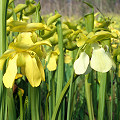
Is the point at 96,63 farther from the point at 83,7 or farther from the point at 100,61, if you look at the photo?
the point at 83,7

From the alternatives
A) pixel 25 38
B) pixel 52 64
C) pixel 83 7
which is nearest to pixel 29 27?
pixel 25 38

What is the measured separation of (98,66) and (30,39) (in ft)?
0.61

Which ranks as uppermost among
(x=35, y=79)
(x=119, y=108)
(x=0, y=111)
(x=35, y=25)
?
(x=35, y=25)

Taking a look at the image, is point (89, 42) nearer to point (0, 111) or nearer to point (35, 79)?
point (35, 79)

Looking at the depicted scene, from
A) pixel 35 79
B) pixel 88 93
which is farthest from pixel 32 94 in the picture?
pixel 88 93

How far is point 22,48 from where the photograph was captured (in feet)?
1.70

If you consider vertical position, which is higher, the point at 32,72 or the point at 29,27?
the point at 29,27

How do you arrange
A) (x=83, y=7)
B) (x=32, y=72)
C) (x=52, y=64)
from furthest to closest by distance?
1. (x=83, y=7)
2. (x=52, y=64)
3. (x=32, y=72)

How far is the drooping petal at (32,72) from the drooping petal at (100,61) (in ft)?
0.45

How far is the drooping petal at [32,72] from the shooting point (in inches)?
19.9

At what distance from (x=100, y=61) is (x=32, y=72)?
0.56 ft

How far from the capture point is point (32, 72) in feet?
1.66

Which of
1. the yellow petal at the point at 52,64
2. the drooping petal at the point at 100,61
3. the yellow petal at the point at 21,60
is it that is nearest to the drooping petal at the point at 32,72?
the yellow petal at the point at 21,60

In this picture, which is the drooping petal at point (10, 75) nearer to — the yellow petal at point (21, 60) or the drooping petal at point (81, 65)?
the yellow petal at point (21, 60)
